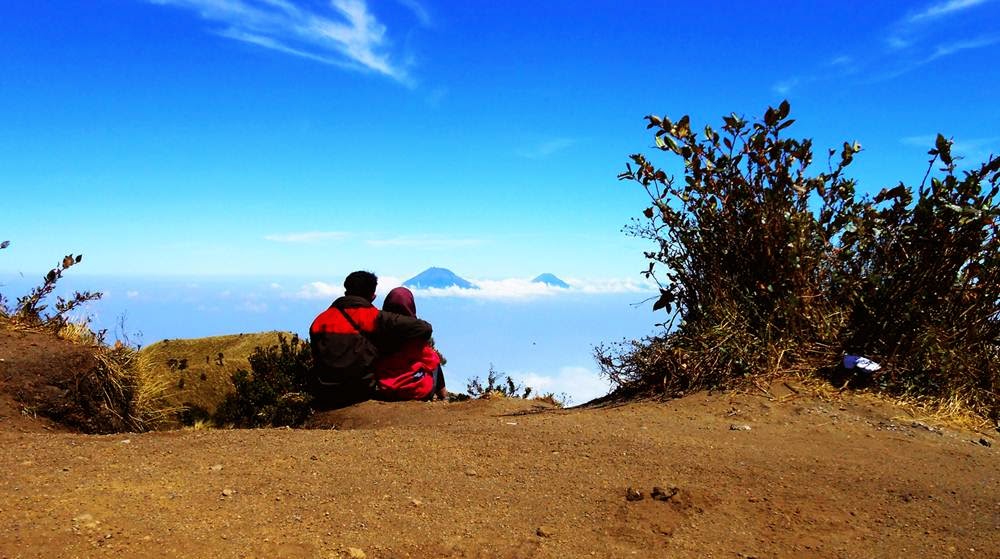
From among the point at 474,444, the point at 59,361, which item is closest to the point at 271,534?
the point at 474,444

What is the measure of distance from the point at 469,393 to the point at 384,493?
5317 millimetres

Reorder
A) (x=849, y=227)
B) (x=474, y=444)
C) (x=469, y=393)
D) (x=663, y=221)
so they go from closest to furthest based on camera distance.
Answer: (x=474, y=444), (x=849, y=227), (x=663, y=221), (x=469, y=393)

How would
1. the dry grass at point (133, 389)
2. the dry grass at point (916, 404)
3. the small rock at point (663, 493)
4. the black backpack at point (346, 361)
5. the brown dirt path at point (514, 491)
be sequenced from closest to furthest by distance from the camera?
the brown dirt path at point (514, 491) < the small rock at point (663, 493) < the dry grass at point (916, 404) < the dry grass at point (133, 389) < the black backpack at point (346, 361)

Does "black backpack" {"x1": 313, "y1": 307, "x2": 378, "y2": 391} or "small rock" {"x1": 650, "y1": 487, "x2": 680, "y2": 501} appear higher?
"black backpack" {"x1": 313, "y1": 307, "x2": 378, "y2": 391}

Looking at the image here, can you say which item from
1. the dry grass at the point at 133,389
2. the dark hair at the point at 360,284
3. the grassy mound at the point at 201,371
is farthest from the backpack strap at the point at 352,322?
the dry grass at the point at 133,389

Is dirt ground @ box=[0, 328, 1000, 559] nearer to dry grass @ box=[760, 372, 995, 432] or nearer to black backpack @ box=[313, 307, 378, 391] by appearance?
dry grass @ box=[760, 372, 995, 432]

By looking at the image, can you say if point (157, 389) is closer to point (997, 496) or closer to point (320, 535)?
point (320, 535)

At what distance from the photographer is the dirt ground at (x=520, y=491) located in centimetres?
370

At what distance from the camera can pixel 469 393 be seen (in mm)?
9602

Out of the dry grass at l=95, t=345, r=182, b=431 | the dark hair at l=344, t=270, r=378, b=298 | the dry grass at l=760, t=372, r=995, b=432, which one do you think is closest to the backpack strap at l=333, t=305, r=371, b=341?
the dark hair at l=344, t=270, r=378, b=298

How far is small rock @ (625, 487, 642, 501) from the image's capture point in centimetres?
427

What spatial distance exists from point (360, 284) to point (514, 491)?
4.56 metres

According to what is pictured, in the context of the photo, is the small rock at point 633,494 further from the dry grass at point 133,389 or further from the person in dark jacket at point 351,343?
the dry grass at point 133,389

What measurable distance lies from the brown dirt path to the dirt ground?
0.01 meters
